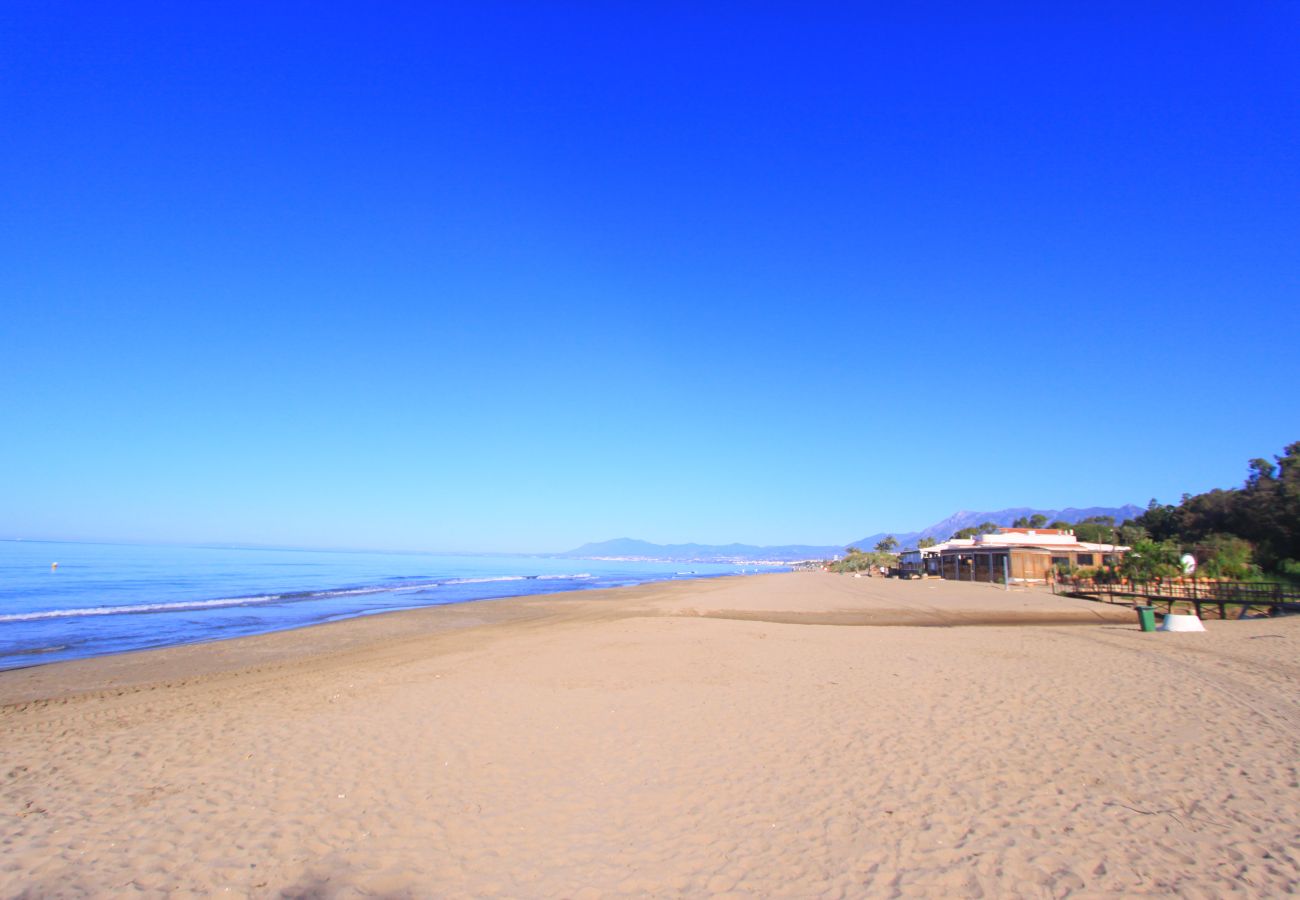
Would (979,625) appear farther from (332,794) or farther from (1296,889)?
(332,794)

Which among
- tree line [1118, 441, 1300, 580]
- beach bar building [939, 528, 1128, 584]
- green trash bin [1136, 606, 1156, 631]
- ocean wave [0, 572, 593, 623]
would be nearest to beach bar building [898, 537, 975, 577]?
beach bar building [939, 528, 1128, 584]

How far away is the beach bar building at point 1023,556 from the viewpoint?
38656mm

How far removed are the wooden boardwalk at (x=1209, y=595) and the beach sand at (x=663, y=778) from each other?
37.0 feet

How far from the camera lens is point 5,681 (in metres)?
11.6

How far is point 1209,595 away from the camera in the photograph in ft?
78.2

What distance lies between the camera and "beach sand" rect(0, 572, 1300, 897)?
4285 mm

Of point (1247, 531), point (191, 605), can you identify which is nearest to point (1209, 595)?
point (1247, 531)

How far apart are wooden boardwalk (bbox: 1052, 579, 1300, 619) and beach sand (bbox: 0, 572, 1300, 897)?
11.3m

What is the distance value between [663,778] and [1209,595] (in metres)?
26.8

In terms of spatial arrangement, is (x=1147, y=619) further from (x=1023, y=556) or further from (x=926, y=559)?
(x=926, y=559)

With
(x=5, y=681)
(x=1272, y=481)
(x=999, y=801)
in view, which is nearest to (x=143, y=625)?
(x=5, y=681)

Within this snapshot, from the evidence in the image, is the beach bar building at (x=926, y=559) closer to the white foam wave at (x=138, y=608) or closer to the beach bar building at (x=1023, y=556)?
the beach bar building at (x=1023, y=556)

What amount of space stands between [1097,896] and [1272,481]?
41.7m

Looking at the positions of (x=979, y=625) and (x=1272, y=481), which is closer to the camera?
(x=979, y=625)
